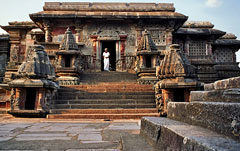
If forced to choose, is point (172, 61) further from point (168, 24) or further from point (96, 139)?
point (168, 24)

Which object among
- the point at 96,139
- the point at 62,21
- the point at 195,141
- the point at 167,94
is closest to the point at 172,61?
the point at 167,94

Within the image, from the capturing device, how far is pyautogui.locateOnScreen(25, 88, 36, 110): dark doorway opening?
23.1ft

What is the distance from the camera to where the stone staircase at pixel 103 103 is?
254 inches

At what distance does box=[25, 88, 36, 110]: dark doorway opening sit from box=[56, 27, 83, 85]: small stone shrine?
11.6 feet

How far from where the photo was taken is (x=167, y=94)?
22.2ft

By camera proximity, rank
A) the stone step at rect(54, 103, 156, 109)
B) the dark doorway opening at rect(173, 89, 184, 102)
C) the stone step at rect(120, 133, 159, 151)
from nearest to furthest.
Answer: the stone step at rect(120, 133, 159, 151), the dark doorway opening at rect(173, 89, 184, 102), the stone step at rect(54, 103, 156, 109)

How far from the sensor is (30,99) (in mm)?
7137

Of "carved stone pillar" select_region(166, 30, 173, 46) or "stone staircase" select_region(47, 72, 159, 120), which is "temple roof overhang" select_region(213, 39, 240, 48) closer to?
"carved stone pillar" select_region(166, 30, 173, 46)

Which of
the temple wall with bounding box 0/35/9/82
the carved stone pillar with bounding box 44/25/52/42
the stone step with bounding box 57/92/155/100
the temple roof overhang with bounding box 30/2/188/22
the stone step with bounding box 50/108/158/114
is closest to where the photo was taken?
the stone step with bounding box 50/108/158/114

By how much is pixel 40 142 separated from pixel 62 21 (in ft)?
48.6

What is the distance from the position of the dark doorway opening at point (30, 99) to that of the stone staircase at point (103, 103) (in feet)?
2.38

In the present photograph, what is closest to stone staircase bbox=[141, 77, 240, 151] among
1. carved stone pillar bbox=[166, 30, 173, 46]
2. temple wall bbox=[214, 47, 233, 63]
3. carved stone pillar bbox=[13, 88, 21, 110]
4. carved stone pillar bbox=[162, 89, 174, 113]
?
carved stone pillar bbox=[162, 89, 174, 113]

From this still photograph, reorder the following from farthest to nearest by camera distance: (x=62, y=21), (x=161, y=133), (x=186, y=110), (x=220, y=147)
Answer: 1. (x=62, y=21)
2. (x=186, y=110)
3. (x=161, y=133)
4. (x=220, y=147)

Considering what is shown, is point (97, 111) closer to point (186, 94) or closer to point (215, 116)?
point (186, 94)
